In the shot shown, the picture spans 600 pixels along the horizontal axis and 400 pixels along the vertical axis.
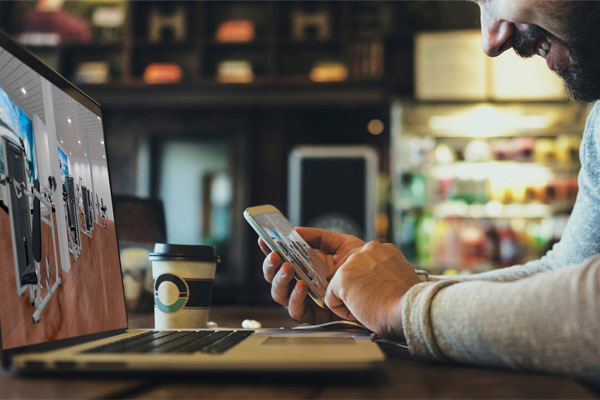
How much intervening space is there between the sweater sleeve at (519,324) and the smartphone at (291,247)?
318mm

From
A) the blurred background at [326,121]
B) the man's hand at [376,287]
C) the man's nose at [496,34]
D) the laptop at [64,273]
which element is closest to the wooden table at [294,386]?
the laptop at [64,273]

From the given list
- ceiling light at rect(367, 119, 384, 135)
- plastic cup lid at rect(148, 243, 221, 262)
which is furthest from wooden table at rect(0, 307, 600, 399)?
ceiling light at rect(367, 119, 384, 135)

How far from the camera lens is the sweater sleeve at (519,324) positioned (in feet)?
1.40

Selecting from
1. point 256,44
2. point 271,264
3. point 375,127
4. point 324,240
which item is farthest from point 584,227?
point 256,44

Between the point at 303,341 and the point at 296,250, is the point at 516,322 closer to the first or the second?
→ the point at 303,341

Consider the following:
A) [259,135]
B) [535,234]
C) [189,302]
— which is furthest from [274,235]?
[259,135]

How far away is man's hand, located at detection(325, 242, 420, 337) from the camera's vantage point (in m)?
0.57

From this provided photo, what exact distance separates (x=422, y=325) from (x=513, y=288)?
0.09m

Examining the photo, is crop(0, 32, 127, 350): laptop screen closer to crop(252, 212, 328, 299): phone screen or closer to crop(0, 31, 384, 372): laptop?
crop(0, 31, 384, 372): laptop

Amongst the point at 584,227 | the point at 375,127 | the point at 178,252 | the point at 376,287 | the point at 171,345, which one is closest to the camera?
the point at 171,345

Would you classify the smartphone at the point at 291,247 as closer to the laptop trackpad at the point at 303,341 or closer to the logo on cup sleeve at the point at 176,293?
the logo on cup sleeve at the point at 176,293

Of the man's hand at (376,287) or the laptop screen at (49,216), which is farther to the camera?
the man's hand at (376,287)

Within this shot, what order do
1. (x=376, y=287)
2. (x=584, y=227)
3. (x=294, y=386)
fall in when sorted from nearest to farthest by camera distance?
(x=294, y=386) → (x=376, y=287) → (x=584, y=227)

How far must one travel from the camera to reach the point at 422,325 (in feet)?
1.64
